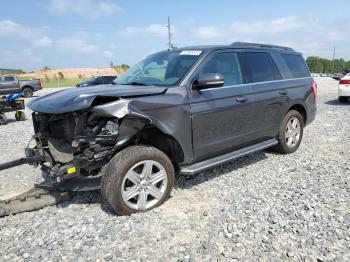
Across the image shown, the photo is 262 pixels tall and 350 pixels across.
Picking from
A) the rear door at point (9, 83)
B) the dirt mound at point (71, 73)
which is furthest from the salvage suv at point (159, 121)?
the dirt mound at point (71, 73)

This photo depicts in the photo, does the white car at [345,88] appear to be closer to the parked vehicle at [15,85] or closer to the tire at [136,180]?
the tire at [136,180]

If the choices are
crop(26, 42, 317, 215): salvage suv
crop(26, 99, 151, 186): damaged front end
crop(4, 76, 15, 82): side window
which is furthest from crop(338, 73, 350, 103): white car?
crop(4, 76, 15, 82): side window

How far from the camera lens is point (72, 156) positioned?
12.6 feet

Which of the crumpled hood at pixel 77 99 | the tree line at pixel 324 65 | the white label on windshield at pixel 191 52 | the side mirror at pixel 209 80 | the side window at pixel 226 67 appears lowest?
the tree line at pixel 324 65

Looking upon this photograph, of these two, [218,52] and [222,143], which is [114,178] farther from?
[218,52]

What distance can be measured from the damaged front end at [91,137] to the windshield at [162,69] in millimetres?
886

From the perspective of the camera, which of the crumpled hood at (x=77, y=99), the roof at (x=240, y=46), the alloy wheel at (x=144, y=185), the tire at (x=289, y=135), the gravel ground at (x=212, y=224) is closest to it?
the gravel ground at (x=212, y=224)

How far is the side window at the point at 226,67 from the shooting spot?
4582 mm

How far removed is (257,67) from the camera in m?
5.35

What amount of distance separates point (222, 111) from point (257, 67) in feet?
4.10

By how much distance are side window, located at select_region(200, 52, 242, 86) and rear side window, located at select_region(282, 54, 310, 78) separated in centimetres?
155

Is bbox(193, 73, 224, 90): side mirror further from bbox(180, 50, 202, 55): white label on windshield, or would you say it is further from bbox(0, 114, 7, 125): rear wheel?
bbox(0, 114, 7, 125): rear wheel

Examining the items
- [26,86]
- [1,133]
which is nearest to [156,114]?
[1,133]

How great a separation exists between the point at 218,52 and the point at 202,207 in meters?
Result: 2.12
